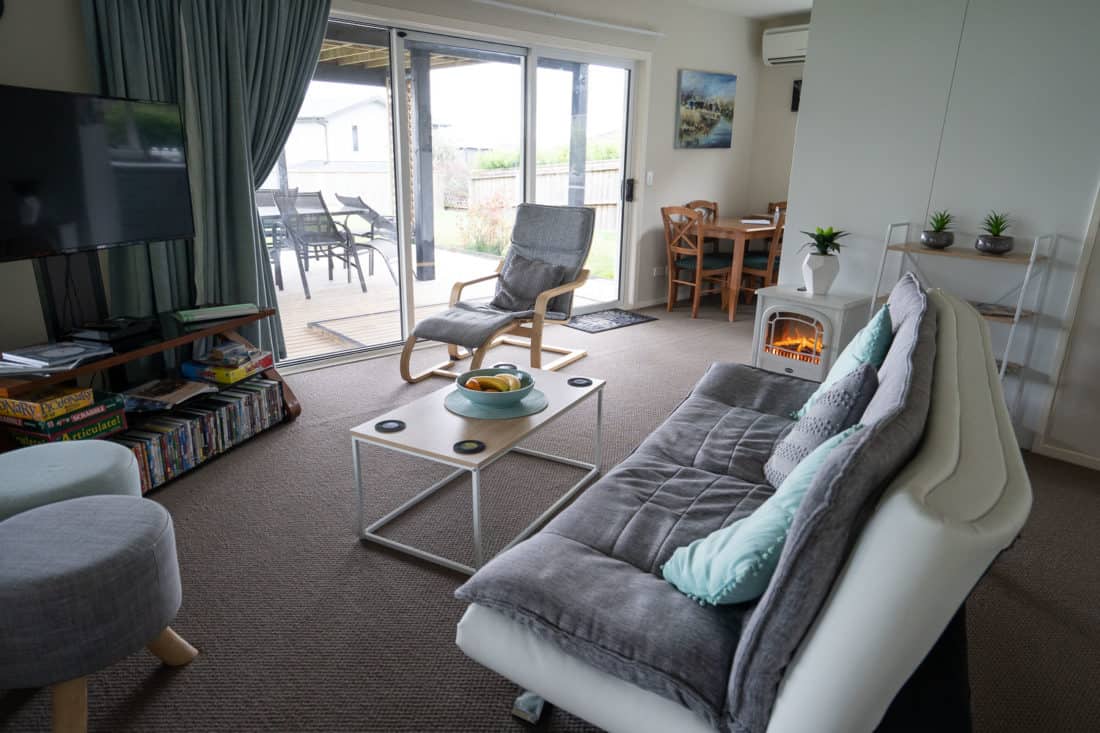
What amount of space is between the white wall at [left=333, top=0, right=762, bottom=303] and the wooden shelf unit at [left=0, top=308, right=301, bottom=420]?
2.09 metres

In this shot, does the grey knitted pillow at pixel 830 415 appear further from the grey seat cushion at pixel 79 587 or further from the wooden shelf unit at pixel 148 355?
the wooden shelf unit at pixel 148 355

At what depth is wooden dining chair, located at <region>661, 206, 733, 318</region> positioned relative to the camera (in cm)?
539

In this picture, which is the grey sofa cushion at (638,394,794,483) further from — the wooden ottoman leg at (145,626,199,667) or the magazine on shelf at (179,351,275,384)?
the magazine on shelf at (179,351,275,384)

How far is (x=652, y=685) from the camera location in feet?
3.89

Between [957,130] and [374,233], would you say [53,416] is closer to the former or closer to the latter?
[374,233]

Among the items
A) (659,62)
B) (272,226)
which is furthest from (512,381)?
(659,62)

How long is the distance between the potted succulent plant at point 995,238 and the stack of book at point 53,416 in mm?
3611

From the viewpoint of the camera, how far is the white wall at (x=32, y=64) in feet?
8.96

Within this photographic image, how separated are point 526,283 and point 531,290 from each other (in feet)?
0.18

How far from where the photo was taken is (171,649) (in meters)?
1.77

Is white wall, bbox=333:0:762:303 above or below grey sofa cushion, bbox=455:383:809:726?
above

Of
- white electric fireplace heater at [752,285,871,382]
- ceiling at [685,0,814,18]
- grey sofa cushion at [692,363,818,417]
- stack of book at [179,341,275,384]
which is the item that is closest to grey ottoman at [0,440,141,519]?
stack of book at [179,341,275,384]

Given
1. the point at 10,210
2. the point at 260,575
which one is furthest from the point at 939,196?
the point at 10,210

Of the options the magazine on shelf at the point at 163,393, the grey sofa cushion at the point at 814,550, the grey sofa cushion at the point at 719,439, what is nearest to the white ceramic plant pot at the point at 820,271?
the grey sofa cushion at the point at 719,439
